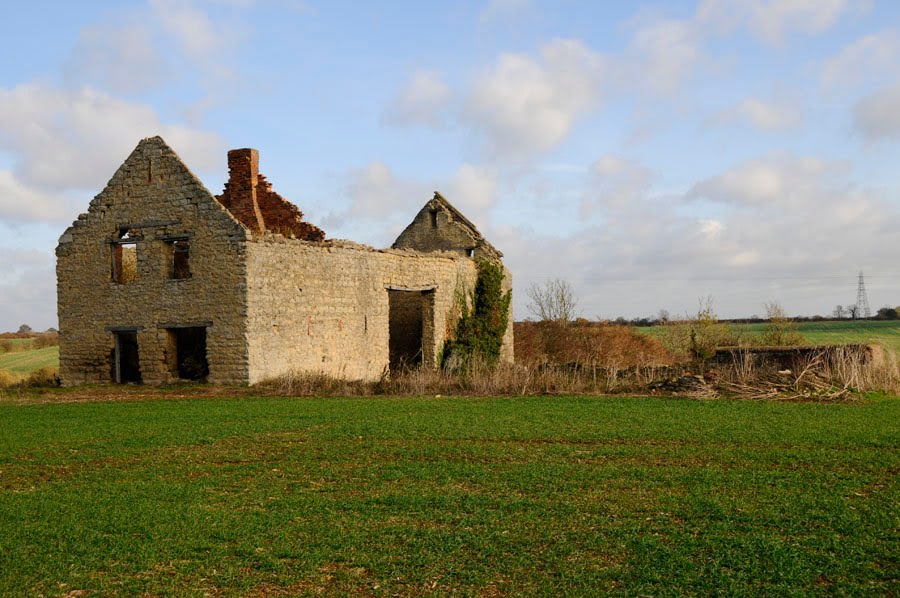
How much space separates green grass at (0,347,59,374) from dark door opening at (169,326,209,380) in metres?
14.1

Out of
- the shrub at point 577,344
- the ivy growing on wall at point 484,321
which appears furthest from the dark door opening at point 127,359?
the shrub at point 577,344

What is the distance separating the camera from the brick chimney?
22797mm

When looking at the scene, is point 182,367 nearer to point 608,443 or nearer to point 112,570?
point 608,443

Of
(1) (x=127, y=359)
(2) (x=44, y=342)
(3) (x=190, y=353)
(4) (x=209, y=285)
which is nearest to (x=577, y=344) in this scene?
(3) (x=190, y=353)

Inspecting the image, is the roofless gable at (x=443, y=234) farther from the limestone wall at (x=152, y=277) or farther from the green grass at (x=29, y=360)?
the green grass at (x=29, y=360)

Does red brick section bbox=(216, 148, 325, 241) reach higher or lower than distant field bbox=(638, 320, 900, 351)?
higher

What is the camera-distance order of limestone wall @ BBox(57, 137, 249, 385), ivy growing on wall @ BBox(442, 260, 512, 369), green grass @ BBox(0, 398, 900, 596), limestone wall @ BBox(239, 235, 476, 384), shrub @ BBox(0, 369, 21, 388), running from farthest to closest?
1. shrub @ BBox(0, 369, 21, 388)
2. ivy growing on wall @ BBox(442, 260, 512, 369)
3. limestone wall @ BBox(239, 235, 476, 384)
4. limestone wall @ BBox(57, 137, 249, 385)
5. green grass @ BBox(0, 398, 900, 596)

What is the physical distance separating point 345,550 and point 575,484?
10.2ft

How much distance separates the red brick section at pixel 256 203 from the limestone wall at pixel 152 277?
220 centimetres

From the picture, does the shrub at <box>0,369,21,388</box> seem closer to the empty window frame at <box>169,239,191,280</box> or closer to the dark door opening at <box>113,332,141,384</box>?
the dark door opening at <box>113,332,141,384</box>

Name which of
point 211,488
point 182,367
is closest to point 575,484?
point 211,488

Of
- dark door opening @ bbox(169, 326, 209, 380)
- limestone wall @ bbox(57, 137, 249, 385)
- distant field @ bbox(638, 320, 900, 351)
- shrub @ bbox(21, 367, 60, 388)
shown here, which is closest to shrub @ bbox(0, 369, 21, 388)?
shrub @ bbox(21, 367, 60, 388)

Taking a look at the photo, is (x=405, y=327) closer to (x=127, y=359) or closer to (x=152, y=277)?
(x=152, y=277)

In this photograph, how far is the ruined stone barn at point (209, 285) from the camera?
1991 cm
